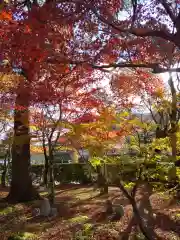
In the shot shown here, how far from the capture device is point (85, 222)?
9273 millimetres

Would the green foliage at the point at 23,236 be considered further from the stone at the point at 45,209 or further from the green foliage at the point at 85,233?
the stone at the point at 45,209

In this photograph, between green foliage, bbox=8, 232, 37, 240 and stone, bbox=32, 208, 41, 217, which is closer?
green foliage, bbox=8, 232, 37, 240

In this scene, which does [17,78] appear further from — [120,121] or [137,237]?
[137,237]

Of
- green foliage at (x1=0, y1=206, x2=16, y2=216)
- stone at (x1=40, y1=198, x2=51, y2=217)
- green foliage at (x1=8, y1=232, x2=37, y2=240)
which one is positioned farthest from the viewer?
green foliage at (x1=0, y1=206, x2=16, y2=216)

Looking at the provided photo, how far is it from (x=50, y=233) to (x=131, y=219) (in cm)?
232

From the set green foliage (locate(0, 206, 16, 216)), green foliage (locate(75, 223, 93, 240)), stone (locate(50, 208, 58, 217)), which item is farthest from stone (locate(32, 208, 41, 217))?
green foliage (locate(75, 223, 93, 240))

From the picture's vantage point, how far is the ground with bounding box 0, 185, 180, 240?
823 centimetres

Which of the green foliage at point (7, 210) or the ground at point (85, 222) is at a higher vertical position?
the green foliage at point (7, 210)

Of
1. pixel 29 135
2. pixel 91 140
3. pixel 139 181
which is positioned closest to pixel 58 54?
pixel 91 140

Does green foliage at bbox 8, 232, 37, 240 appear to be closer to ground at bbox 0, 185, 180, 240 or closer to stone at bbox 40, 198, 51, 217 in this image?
ground at bbox 0, 185, 180, 240

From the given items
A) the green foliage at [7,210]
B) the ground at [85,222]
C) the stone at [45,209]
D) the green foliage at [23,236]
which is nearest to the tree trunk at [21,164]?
the ground at [85,222]

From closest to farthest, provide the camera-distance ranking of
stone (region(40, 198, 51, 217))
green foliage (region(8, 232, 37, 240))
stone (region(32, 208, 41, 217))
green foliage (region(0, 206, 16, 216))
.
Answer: green foliage (region(8, 232, 37, 240))
stone (region(40, 198, 51, 217))
stone (region(32, 208, 41, 217))
green foliage (region(0, 206, 16, 216))

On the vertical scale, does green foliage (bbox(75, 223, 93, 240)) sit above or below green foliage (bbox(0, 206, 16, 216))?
below

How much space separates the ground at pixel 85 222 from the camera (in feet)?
27.0
